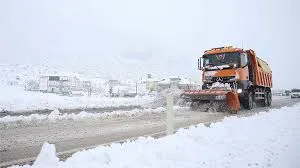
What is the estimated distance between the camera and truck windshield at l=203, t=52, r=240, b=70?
769 inches

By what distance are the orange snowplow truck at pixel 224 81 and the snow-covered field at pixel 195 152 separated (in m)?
8.85

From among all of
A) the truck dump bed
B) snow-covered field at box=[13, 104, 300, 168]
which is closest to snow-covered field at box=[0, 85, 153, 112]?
the truck dump bed

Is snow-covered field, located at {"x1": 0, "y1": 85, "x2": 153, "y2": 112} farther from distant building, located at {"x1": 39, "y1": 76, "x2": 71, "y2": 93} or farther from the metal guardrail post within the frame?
distant building, located at {"x1": 39, "y1": 76, "x2": 71, "y2": 93}

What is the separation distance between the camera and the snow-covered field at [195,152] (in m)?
5.62

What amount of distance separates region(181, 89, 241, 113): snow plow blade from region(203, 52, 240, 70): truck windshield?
206 cm

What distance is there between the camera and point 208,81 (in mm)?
20031

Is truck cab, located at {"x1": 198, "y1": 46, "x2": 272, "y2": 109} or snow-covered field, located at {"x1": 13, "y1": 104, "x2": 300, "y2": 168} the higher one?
truck cab, located at {"x1": 198, "y1": 46, "x2": 272, "y2": 109}

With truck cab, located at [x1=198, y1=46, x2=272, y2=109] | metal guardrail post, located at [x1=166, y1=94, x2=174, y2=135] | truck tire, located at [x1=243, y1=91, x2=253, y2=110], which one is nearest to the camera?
metal guardrail post, located at [x1=166, y1=94, x2=174, y2=135]

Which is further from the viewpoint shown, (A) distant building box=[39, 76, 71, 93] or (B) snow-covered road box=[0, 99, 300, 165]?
(A) distant building box=[39, 76, 71, 93]

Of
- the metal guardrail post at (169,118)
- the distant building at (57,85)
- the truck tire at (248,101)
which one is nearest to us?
the metal guardrail post at (169,118)

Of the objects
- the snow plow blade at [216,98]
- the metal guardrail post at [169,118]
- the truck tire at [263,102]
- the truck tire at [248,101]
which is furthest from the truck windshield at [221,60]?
the metal guardrail post at [169,118]

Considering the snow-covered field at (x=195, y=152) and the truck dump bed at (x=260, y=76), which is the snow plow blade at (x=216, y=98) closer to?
the truck dump bed at (x=260, y=76)

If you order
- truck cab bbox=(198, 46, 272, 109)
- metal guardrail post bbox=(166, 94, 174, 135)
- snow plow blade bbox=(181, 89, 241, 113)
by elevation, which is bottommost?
metal guardrail post bbox=(166, 94, 174, 135)

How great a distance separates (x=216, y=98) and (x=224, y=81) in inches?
70.1
